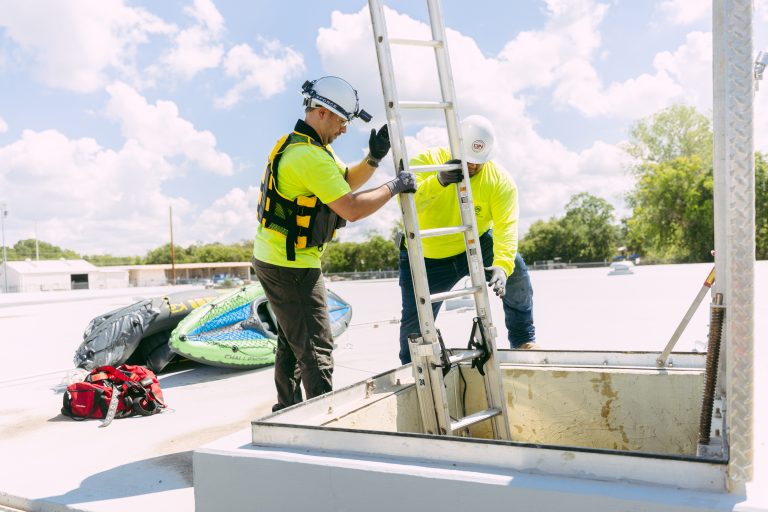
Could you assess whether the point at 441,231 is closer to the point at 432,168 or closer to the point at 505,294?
the point at 432,168

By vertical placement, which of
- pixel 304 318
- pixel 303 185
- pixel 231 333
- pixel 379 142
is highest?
pixel 379 142

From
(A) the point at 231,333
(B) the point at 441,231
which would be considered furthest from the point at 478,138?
(A) the point at 231,333

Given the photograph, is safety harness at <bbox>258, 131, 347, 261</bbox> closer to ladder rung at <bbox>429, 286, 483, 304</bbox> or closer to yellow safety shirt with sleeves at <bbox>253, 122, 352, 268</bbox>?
yellow safety shirt with sleeves at <bbox>253, 122, 352, 268</bbox>

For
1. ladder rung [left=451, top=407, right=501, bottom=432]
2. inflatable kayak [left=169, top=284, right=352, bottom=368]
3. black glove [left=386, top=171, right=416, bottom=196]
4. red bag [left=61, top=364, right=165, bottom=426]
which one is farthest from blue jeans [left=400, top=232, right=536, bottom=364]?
inflatable kayak [left=169, top=284, right=352, bottom=368]

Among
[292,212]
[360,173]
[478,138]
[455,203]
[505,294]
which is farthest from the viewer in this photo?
[505,294]

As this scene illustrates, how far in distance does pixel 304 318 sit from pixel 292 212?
59 cm

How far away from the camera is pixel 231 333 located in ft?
22.2

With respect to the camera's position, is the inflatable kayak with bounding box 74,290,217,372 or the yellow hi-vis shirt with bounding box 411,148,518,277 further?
the inflatable kayak with bounding box 74,290,217,372

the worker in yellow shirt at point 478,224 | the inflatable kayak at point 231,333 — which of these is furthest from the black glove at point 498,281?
the inflatable kayak at point 231,333

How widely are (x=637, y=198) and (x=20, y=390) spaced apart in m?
53.1

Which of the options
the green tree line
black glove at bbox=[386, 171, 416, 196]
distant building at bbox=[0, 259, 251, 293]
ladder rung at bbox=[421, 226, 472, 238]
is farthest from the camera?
distant building at bbox=[0, 259, 251, 293]

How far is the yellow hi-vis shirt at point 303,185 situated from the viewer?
10.0ft

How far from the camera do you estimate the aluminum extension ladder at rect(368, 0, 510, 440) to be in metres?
2.69

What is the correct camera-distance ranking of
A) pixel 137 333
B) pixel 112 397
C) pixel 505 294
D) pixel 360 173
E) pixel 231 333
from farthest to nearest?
pixel 231 333, pixel 137 333, pixel 112 397, pixel 505 294, pixel 360 173
